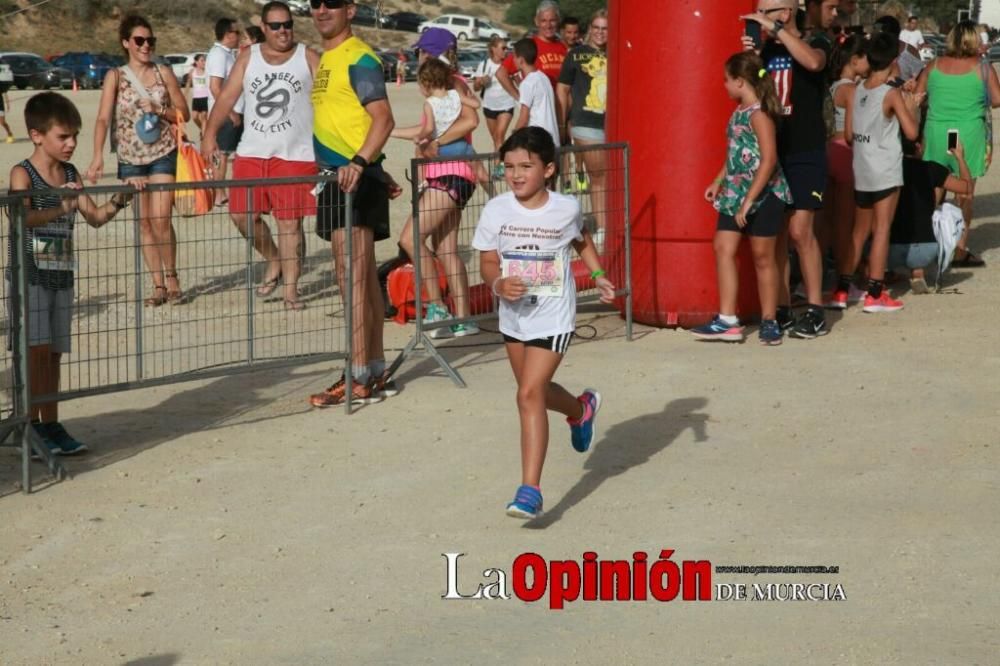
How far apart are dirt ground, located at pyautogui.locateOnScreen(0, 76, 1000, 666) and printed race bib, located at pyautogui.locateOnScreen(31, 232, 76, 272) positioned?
0.91 m

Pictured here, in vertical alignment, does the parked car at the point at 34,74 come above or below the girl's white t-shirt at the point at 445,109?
above

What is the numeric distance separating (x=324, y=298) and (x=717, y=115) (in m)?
2.62

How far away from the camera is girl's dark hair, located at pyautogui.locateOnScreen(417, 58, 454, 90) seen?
1063 centimetres

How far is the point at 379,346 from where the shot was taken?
8.42 metres

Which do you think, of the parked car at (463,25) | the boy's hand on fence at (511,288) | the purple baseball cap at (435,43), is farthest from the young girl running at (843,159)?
the parked car at (463,25)

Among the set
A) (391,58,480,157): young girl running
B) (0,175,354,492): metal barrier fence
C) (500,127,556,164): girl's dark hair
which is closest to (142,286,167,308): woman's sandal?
(0,175,354,492): metal barrier fence

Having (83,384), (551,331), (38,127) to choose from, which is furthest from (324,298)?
(551,331)

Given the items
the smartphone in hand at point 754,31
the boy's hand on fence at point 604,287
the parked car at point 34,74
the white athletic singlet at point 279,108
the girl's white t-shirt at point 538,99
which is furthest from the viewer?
the parked car at point 34,74

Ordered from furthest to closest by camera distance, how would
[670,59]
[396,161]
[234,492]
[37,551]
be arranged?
[396,161]
[670,59]
[234,492]
[37,551]

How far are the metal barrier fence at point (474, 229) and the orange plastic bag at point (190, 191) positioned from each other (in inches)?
46.5

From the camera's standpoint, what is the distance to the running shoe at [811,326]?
968cm

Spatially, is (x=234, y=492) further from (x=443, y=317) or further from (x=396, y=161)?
(x=396, y=161)

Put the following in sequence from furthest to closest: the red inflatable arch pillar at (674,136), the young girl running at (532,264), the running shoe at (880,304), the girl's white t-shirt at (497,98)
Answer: the girl's white t-shirt at (497,98) → the running shoe at (880,304) → the red inflatable arch pillar at (674,136) → the young girl running at (532,264)

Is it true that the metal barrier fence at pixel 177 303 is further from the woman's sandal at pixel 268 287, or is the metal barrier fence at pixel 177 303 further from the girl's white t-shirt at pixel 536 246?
the girl's white t-shirt at pixel 536 246
